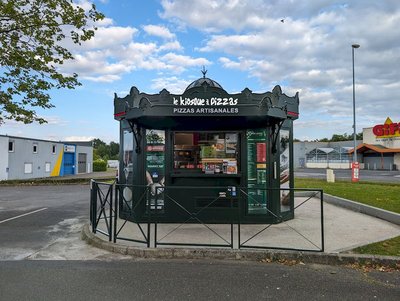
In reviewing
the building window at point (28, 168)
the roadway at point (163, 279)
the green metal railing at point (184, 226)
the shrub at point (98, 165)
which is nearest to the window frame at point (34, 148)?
the building window at point (28, 168)

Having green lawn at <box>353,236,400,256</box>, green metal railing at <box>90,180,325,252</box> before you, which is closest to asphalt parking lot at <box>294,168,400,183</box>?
green metal railing at <box>90,180,325,252</box>

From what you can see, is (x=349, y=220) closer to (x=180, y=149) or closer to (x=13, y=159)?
(x=180, y=149)

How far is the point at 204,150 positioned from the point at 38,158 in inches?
1319

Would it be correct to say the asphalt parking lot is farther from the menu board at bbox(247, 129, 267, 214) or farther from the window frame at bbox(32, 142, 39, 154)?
the window frame at bbox(32, 142, 39, 154)

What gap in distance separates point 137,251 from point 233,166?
3728mm

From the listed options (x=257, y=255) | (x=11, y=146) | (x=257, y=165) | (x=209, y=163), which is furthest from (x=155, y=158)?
(x=11, y=146)

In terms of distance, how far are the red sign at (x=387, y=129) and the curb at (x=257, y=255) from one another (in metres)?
45.2

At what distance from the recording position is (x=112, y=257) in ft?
21.0

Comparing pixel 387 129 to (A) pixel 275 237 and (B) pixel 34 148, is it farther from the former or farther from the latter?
(A) pixel 275 237

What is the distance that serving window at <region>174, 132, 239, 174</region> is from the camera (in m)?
9.39

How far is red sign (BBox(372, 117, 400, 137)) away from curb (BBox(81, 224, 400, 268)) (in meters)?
45.2

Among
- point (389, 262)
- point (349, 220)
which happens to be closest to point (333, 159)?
point (349, 220)

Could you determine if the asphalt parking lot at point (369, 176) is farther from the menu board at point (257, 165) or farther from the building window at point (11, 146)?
the building window at point (11, 146)

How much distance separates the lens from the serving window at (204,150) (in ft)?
30.8
